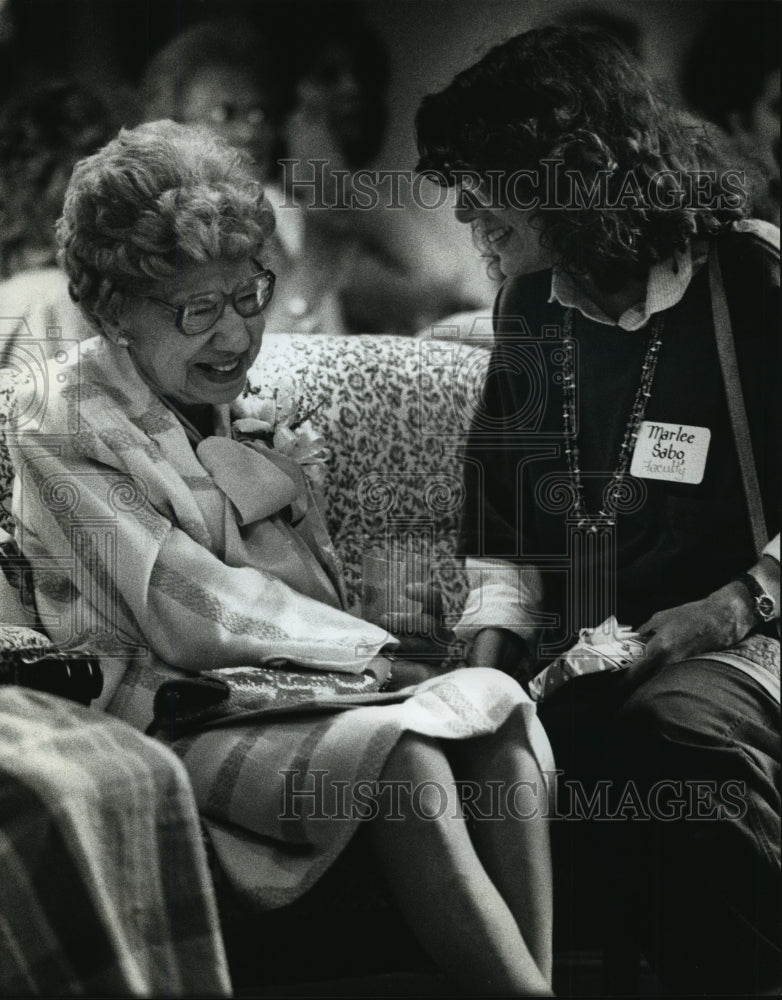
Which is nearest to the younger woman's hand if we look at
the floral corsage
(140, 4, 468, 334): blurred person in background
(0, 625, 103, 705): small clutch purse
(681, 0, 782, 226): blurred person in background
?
the floral corsage

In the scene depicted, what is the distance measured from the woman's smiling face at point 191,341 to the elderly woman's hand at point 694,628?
3.51 ft

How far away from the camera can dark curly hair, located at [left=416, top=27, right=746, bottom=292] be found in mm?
2879

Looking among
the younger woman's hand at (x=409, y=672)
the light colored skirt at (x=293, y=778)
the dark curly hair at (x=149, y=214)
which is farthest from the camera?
the younger woman's hand at (x=409, y=672)

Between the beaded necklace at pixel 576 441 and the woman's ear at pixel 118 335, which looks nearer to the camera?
the woman's ear at pixel 118 335

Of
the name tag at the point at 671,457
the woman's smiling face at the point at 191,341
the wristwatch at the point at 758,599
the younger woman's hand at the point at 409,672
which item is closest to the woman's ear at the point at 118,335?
the woman's smiling face at the point at 191,341

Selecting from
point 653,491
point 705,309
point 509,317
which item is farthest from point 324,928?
point 705,309

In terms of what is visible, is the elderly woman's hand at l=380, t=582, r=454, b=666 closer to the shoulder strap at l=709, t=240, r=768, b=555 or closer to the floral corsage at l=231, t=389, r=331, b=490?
the floral corsage at l=231, t=389, r=331, b=490

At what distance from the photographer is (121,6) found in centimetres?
282

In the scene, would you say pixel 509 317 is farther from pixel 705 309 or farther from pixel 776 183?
pixel 776 183

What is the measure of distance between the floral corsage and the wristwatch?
968 millimetres

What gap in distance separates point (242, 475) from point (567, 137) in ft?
3.37

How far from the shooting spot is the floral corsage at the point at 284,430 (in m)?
2.84

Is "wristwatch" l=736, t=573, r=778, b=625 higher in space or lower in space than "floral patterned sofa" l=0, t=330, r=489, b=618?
lower

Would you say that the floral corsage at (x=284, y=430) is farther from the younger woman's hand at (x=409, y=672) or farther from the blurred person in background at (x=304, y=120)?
the younger woman's hand at (x=409, y=672)
